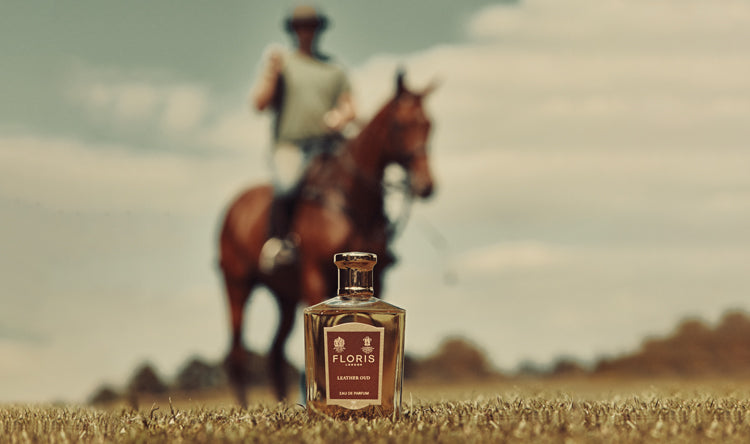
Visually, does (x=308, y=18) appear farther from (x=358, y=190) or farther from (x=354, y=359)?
(x=354, y=359)

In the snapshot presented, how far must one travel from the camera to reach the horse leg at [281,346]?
476 inches

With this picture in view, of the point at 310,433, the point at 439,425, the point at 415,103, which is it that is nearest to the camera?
the point at 310,433

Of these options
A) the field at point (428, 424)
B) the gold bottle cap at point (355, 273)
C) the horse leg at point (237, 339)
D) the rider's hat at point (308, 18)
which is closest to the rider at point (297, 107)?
the rider's hat at point (308, 18)

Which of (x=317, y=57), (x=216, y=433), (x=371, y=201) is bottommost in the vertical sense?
(x=216, y=433)

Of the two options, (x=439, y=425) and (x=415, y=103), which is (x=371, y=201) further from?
(x=439, y=425)

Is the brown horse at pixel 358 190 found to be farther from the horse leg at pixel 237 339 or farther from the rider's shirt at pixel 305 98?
the horse leg at pixel 237 339

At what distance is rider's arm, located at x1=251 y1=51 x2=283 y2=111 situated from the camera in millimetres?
10570

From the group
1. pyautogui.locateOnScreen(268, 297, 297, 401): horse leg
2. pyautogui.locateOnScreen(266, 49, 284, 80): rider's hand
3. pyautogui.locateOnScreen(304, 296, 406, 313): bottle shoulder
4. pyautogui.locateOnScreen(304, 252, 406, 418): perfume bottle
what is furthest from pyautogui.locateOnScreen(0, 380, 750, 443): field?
pyautogui.locateOnScreen(268, 297, 297, 401): horse leg

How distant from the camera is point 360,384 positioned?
4.97m

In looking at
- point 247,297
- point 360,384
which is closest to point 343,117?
point 247,297

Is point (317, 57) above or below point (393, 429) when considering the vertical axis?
above

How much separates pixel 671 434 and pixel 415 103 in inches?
239

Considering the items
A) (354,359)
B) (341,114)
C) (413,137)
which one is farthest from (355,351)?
(341,114)

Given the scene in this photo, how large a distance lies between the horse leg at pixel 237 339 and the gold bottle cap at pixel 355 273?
7238mm
